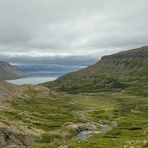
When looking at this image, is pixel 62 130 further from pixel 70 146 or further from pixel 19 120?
pixel 70 146

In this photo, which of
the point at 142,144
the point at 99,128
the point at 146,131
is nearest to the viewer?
the point at 142,144

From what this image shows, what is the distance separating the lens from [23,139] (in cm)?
13212

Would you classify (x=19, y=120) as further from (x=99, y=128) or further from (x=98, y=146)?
(x=98, y=146)

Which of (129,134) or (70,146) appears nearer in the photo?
(70,146)

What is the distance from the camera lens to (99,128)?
177 m

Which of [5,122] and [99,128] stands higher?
[5,122]

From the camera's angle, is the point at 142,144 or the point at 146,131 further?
the point at 146,131

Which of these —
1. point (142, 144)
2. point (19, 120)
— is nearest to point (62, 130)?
point (19, 120)

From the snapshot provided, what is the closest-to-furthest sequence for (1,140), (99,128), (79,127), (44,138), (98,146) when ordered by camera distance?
(98,146) → (1,140) → (44,138) → (79,127) → (99,128)

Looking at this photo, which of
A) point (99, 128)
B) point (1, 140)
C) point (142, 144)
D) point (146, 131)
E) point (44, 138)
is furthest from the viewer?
point (99, 128)

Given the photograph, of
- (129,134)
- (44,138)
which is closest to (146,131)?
(129,134)

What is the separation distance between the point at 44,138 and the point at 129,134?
3761 centimetres

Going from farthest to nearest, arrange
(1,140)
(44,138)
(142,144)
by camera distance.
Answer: (44,138), (1,140), (142,144)

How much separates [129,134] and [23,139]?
46.9 m
